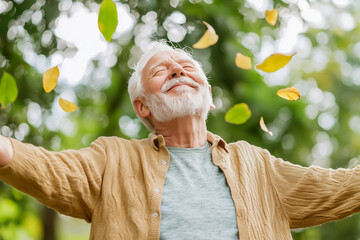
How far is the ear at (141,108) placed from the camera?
2.61 metres

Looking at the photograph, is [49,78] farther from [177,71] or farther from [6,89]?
[177,71]

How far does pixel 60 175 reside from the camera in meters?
1.95

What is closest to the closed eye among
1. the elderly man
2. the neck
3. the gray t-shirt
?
the elderly man

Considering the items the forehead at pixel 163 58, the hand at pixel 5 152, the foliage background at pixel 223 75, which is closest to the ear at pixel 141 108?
the forehead at pixel 163 58

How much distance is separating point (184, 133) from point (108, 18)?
Answer: 70 centimetres

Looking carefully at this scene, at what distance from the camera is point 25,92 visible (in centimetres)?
492

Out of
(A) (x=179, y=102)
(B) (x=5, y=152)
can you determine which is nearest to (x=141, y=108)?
(A) (x=179, y=102)

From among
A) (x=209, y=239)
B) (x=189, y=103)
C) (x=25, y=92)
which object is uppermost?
(x=25, y=92)

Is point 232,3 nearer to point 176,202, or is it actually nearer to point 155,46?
point 155,46

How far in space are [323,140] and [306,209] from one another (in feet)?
10.2

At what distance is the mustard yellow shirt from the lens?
1.98m

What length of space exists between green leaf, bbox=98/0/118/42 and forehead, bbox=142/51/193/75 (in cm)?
53

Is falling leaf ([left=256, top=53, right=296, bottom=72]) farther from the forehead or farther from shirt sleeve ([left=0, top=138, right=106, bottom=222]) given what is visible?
shirt sleeve ([left=0, top=138, right=106, bottom=222])

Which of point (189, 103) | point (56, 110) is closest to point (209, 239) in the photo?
point (189, 103)
